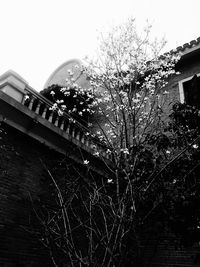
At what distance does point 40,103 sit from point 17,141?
→ 5.05 ft

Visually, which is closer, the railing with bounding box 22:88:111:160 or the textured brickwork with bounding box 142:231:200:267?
the textured brickwork with bounding box 142:231:200:267

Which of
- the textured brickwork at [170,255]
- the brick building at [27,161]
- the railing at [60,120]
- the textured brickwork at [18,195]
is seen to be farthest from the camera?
the railing at [60,120]

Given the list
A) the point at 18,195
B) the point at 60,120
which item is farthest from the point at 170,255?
the point at 60,120

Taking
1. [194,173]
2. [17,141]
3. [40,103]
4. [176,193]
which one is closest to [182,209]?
[176,193]

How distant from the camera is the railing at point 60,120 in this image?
8380 millimetres

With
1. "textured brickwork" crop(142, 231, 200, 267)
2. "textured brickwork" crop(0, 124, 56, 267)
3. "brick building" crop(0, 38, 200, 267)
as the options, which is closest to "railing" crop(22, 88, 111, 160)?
"brick building" crop(0, 38, 200, 267)

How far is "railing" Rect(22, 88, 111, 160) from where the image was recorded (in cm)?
838

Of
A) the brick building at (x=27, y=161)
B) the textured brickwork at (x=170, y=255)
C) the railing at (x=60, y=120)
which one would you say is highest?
the railing at (x=60, y=120)

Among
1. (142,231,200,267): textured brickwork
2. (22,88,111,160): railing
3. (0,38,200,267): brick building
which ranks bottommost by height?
(142,231,200,267): textured brickwork

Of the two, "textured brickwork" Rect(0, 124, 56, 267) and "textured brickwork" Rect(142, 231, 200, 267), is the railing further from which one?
"textured brickwork" Rect(142, 231, 200, 267)

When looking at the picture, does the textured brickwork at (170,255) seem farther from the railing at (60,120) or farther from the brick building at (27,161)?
the railing at (60,120)

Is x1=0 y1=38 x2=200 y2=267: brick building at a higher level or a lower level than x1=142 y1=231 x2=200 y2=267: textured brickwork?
higher

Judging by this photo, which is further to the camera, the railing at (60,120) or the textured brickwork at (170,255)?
the railing at (60,120)

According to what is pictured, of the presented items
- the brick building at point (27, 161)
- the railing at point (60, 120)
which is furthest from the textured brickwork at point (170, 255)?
the railing at point (60, 120)
